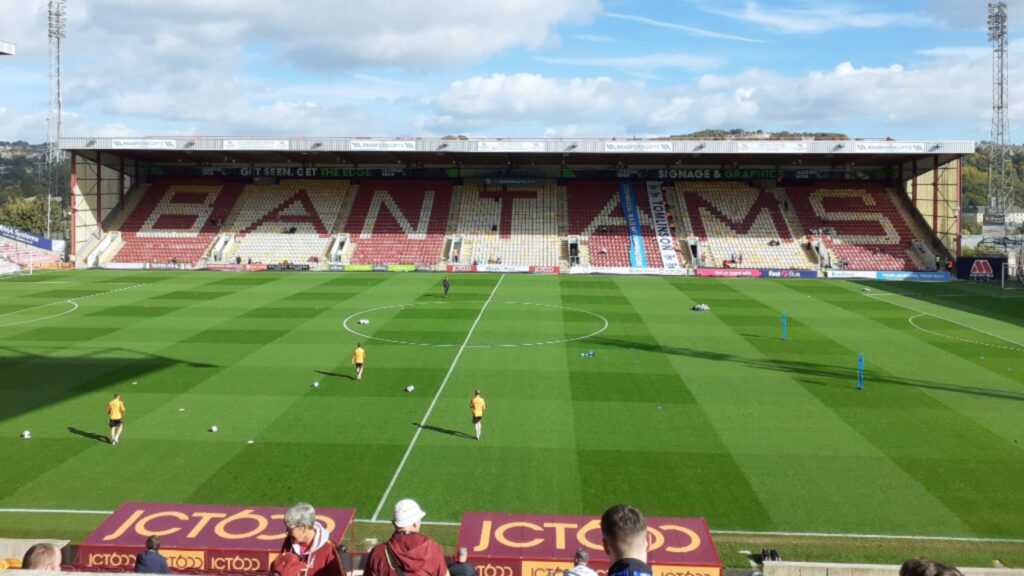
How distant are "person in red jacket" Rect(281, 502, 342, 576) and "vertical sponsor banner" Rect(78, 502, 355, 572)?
454 cm

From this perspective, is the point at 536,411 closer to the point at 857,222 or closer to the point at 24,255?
the point at 857,222

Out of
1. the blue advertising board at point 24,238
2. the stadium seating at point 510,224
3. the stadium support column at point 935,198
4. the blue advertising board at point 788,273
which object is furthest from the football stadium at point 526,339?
the stadium support column at point 935,198

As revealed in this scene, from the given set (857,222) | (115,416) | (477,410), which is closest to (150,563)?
(477,410)

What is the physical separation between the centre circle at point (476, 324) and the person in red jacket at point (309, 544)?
24.1 m

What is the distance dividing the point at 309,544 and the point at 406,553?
2.71 feet

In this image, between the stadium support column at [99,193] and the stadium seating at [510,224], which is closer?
the stadium seating at [510,224]

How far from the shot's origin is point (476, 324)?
35344 millimetres

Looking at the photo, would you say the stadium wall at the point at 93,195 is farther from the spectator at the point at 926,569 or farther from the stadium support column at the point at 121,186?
the spectator at the point at 926,569

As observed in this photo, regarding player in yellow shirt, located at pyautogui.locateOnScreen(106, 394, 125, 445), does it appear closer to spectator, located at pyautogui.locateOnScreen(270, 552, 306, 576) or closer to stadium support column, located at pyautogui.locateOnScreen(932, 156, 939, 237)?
spectator, located at pyautogui.locateOnScreen(270, 552, 306, 576)

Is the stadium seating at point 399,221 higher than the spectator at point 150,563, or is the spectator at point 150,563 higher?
the stadium seating at point 399,221

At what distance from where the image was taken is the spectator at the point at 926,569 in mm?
4257

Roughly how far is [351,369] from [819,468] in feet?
50.8

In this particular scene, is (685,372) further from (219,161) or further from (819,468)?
(219,161)

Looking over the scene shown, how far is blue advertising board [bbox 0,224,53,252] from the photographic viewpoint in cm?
5966
